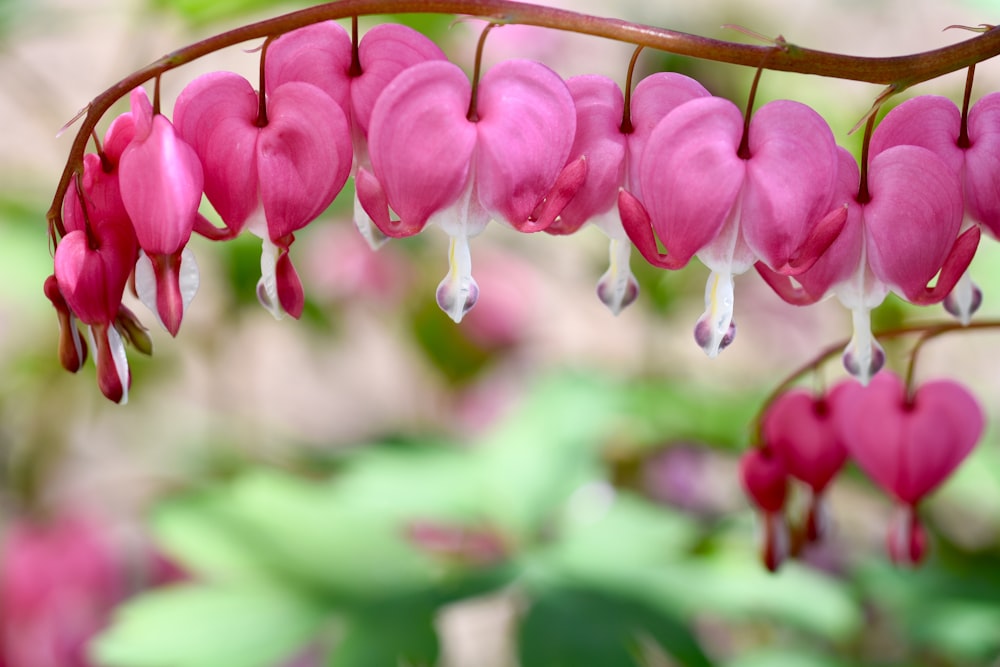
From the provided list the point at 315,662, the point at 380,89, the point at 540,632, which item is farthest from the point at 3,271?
the point at 380,89

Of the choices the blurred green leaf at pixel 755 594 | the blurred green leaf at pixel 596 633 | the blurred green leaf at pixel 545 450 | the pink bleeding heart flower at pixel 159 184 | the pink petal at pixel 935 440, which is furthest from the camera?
the blurred green leaf at pixel 545 450

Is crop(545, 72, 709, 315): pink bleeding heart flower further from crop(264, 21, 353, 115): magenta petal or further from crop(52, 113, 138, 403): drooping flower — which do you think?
crop(52, 113, 138, 403): drooping flower

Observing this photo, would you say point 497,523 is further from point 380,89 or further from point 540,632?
point 380,89

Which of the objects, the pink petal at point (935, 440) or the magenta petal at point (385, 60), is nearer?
the magenta petal at point (385, 60)

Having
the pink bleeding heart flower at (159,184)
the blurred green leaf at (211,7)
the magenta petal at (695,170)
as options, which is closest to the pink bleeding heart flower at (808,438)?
the magenta petal at (695,170)

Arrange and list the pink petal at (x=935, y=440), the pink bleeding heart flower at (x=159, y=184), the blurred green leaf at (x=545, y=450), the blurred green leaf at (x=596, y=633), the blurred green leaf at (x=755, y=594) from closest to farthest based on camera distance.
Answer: the pink bleeding heart flower at (x=159, y=184) → the pink petal at (x=935, y=440) → the blurred green leaf at (x=596, y=633) → the blurred green leaf at (x=755, y=594) → the blurred green leaf at (x=545, y=450)

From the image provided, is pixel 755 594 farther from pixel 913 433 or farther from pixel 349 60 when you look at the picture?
pixel 349 60

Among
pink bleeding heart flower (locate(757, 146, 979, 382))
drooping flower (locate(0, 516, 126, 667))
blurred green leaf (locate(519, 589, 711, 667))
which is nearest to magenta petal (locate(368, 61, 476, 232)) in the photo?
pink bleeding heart flower (locate(757, 146, 979, 382))

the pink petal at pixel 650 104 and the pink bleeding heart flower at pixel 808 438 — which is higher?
the pink petal at pixel 650 104

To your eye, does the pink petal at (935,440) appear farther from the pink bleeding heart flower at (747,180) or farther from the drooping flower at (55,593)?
the drooping flower at (55,593)
